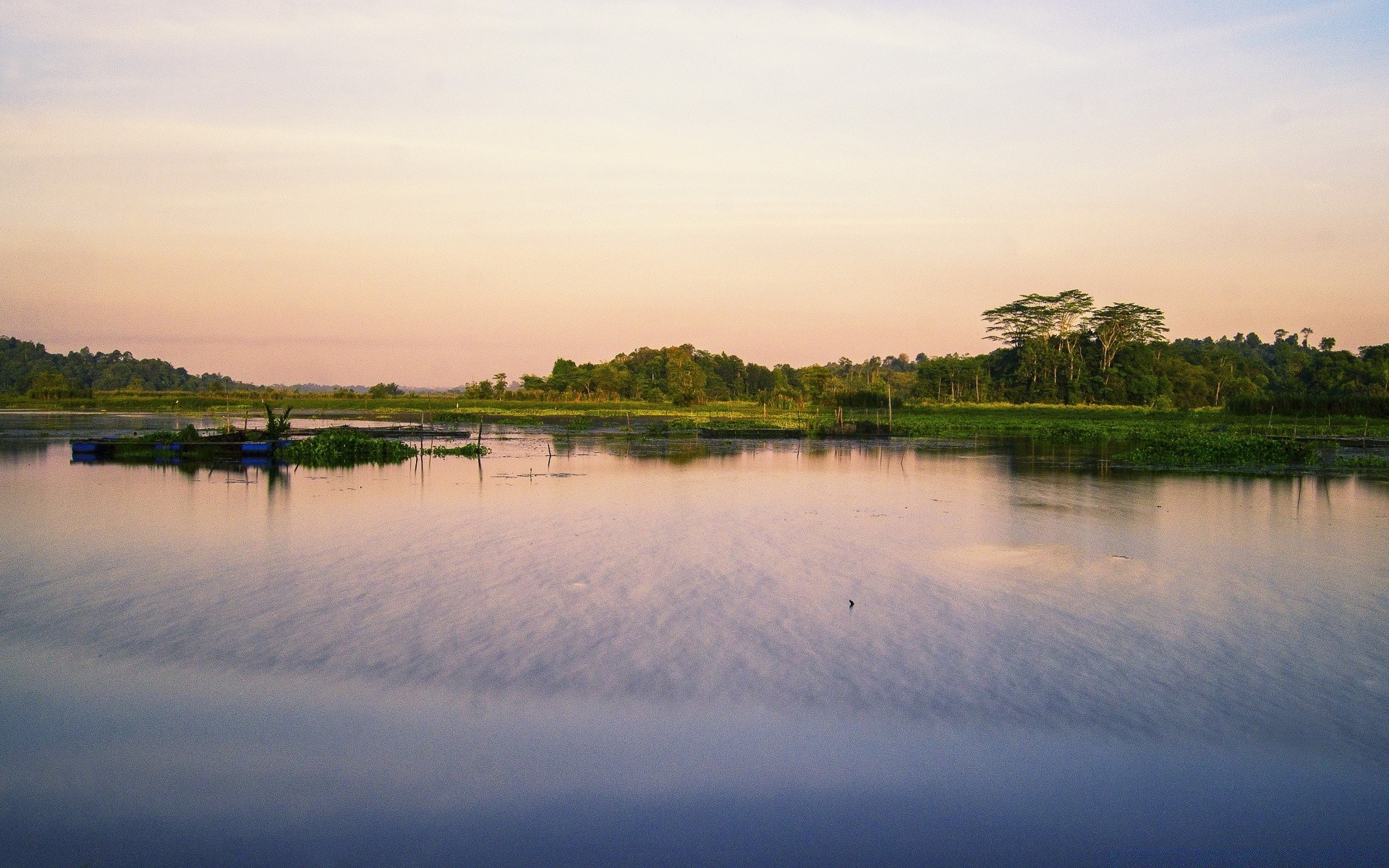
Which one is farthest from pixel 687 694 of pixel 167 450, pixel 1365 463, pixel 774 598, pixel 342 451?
pixel 1365 463

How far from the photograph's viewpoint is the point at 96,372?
10400 centimetres

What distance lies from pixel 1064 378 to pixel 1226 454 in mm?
34133

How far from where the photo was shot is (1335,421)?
4041cm

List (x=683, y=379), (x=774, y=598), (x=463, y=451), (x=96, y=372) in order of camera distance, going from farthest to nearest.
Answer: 1. (x=96, y=372)
2. (x=683, y=379)
3. (x=463, y=451)
4. (x=774, y=598)

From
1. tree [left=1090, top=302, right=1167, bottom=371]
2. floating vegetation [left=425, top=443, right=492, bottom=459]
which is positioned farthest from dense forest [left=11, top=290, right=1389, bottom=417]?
floating vegetation [left=425, top=443, right=492, bottom=459]

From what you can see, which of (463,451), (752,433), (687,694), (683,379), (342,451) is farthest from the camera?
(683,379)

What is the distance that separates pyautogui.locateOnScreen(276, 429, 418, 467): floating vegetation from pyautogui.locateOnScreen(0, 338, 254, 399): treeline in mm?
68097

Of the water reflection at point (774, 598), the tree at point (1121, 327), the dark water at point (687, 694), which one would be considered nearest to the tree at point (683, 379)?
the tree at point (1121, 327)

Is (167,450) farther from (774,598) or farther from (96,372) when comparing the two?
(96,372)

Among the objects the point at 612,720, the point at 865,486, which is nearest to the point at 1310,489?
the point at 865,486

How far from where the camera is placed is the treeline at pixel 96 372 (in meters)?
93.5

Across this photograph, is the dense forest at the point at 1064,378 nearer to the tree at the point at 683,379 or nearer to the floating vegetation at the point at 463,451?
the tree at the point at 683,379

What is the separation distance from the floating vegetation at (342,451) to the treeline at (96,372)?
68097mm

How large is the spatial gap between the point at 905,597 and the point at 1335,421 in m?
40.2
